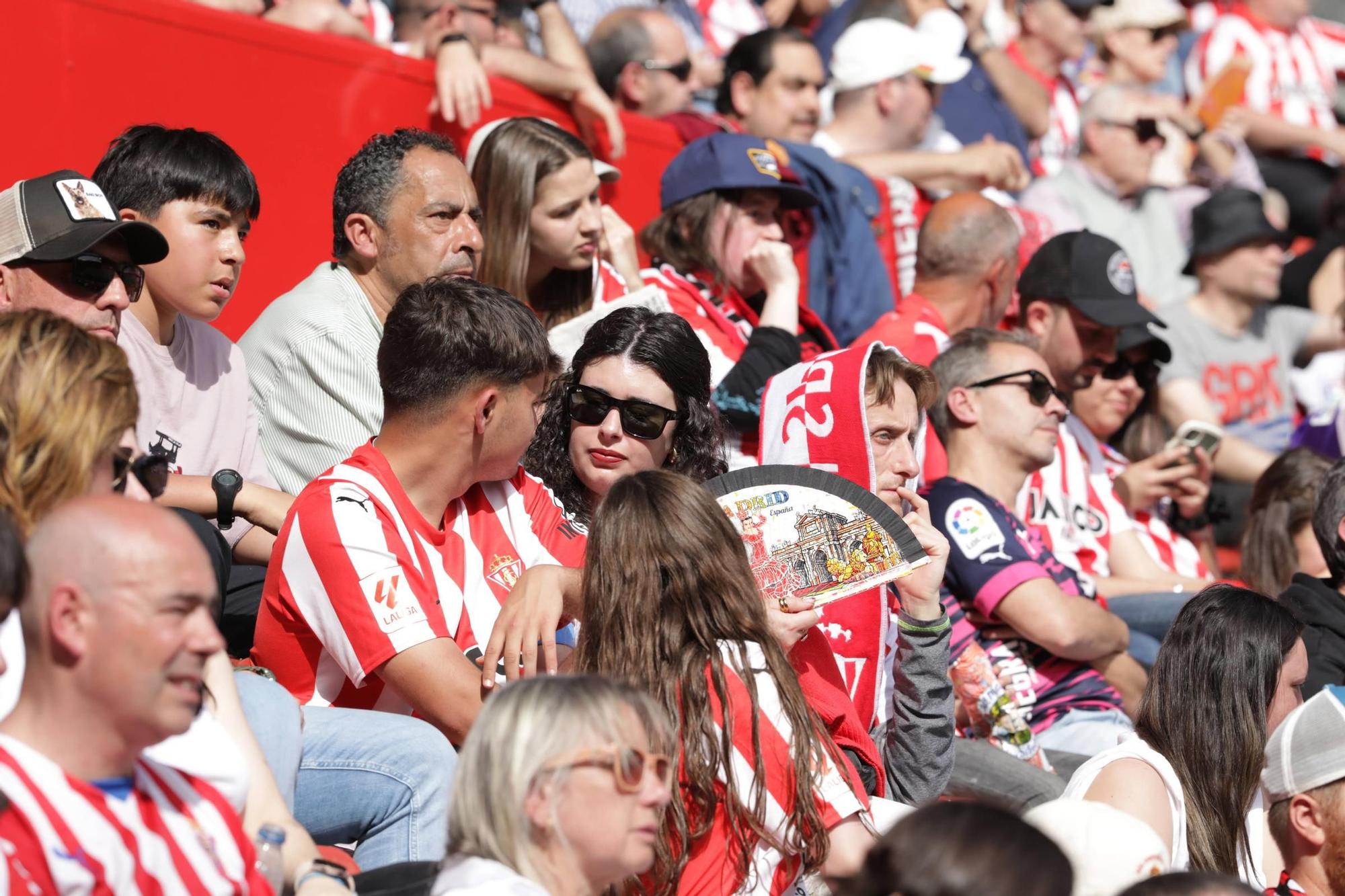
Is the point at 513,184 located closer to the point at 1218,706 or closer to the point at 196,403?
the point at 196,403

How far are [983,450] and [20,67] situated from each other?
3.05 m

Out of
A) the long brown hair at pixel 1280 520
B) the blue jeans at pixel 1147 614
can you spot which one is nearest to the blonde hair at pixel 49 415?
the blue jeans at pixel 1147 614

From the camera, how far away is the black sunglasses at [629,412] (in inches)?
149

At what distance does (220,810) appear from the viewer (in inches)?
89.7

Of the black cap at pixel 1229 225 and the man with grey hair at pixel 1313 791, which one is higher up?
the man with grey hair at pixel 1313 791

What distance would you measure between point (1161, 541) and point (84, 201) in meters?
4.38

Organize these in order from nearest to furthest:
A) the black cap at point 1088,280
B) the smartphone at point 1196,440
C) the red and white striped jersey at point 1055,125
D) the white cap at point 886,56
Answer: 1. the black cap at point 1088,280
2. the smartphone at point 1196,440
3. the white cap at point 886,56
4. the red and white striped jersey at point 1055,125

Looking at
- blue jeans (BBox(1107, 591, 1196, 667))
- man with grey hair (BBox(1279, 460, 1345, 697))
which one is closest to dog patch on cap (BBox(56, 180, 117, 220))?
man with grey hair (BBox(1279, 460, 1345, 697))

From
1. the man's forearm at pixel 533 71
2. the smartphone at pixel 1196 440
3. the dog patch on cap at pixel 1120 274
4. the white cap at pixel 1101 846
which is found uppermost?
the man's forearm at pixel 533 71

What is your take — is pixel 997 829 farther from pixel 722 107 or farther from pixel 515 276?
pixel 722 107

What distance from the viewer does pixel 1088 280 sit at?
619 centimetres

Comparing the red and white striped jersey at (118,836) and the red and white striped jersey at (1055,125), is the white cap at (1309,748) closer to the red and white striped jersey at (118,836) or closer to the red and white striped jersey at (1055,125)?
the red and white striped jersey at (118,836)

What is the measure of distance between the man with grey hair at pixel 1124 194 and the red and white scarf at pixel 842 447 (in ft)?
14.6

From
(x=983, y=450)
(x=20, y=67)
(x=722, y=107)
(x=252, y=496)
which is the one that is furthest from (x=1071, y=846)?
Answer: (x=722, y=107)
